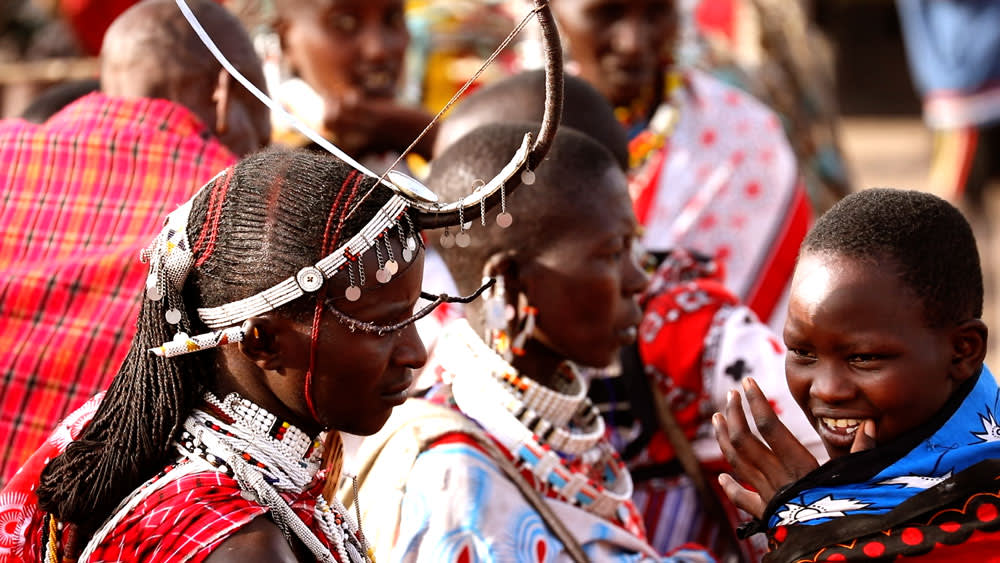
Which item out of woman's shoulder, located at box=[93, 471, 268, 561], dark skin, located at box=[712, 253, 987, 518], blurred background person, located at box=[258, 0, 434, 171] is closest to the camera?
woman's shoulder, located at box=[93, 471, 268, 561]

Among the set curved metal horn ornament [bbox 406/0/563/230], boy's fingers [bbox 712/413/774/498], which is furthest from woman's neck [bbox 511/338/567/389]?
curved metal horn ornament [bbox 406/0/563/230]

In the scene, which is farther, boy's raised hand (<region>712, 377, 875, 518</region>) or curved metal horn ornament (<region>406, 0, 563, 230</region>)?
boy's raised hand (<region>712, 377, 875, 518</region>)

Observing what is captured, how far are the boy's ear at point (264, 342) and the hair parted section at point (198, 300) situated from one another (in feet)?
0.11

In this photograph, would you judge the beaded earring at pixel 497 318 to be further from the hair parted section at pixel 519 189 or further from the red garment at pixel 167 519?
the red garment at pixel 167 519

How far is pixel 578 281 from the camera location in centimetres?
296

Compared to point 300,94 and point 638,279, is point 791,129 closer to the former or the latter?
point 300,94

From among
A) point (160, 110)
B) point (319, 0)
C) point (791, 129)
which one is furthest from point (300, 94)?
point (791, 129)

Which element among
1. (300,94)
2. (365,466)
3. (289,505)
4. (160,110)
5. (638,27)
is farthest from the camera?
(638,27)

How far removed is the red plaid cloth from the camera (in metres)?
2.99

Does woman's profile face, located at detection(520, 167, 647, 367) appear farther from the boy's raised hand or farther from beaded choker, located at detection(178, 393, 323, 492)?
beaded choker, located at detection(178, 393, 323, 492)

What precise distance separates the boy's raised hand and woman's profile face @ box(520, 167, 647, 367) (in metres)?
0.55

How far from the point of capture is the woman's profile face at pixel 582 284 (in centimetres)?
296

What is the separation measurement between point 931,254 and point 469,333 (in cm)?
103

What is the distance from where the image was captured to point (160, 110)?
3309 millimetres
